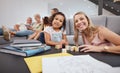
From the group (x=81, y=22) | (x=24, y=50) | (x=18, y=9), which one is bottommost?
(x=24, y=50)

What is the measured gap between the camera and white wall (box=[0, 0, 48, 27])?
18.8 feet

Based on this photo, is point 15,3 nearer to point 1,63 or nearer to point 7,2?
point 7,2

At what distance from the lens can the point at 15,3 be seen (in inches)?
228

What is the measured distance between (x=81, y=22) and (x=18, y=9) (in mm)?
4918

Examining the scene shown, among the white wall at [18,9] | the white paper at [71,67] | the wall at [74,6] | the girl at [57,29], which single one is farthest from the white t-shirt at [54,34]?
the white wall at [18,9]

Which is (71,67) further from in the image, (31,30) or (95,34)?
(31,30)

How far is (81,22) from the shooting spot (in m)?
1.29

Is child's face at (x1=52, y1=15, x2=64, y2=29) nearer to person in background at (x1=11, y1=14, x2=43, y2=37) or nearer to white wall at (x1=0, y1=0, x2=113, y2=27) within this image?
person in background at (x1=11, y1=14, x2=43, y2=37)

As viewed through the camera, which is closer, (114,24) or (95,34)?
(95,34)

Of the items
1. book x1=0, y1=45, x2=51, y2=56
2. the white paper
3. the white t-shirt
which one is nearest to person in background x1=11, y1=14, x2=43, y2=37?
the white t-shirt

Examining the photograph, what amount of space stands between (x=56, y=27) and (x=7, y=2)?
4.43 meters

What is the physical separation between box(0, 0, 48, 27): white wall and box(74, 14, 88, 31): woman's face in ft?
15.3

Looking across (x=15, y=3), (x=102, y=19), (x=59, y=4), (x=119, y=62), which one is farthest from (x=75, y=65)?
(x=15, y=3)

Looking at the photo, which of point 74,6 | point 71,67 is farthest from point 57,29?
point 74,6
